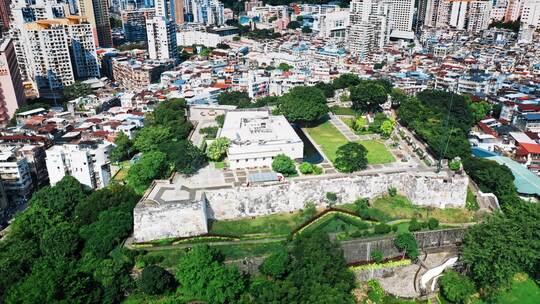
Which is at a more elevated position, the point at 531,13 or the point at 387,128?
the point at 531,13

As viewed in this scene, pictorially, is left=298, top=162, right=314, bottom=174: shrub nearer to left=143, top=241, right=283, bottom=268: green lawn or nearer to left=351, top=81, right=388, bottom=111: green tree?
left=143, top=241, right=283, bottom=268: green lawn

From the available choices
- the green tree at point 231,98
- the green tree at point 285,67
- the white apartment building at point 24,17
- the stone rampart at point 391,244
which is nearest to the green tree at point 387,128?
the stone rampart at point 391,244

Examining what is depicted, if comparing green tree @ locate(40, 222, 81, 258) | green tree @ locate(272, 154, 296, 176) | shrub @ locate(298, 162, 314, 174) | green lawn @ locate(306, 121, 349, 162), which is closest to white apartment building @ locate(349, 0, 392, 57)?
green lawn @ locate(306, 121, 349, 162)

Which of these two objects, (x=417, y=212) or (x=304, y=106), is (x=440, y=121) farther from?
(x=417, y=212)

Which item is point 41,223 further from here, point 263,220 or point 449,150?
point 449,150

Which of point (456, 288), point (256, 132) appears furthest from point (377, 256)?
point (256, 132)

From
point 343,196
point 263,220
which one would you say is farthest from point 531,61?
point 263,220
